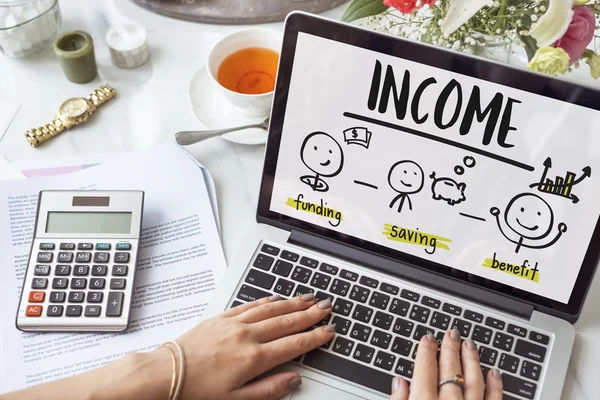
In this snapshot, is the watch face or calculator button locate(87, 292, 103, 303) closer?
calculator button locate(87, 292, 103, 303)

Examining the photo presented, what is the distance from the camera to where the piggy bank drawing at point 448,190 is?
25.4 inches

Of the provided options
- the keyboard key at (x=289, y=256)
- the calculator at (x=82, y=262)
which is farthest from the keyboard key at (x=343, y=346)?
the calculator at (x=82, y=262)

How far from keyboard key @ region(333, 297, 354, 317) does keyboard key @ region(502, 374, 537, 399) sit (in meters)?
0.16

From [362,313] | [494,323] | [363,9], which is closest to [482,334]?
[494,323]

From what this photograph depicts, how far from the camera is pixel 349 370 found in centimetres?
62

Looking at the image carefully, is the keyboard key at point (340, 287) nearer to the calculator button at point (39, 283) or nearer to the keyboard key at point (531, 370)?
the keyboard key at point (531, 370)

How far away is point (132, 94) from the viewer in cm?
89

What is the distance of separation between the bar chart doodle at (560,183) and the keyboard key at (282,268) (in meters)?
0.26

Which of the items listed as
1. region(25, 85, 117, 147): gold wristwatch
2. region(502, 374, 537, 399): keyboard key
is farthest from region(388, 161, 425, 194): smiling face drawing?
region(25, 85, 117, 147): gold wristwatch

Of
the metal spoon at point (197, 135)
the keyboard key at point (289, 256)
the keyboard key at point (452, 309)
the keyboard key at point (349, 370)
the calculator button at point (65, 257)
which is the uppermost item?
the metal spoon at point (197, 135)

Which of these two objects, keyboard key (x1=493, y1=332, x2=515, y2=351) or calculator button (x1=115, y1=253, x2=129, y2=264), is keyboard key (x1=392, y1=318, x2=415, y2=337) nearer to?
keyboard key (x1=493, y1=332, x2=515, y2=351)

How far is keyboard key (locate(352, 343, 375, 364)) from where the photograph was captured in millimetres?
628

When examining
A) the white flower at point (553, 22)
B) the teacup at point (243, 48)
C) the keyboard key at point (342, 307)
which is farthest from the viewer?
the teacup at point (243, 48)

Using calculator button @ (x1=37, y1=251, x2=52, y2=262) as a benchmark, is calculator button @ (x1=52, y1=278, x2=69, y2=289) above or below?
below
